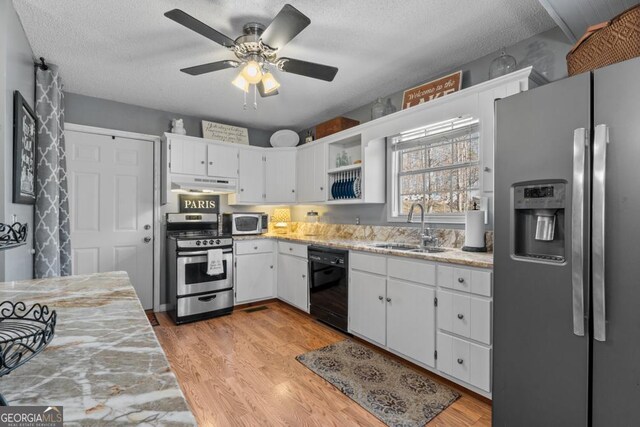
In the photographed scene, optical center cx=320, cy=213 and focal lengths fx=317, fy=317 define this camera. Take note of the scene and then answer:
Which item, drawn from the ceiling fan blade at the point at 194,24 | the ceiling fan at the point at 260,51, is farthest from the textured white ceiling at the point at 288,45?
the ceiling fan blade at the point at 194,24

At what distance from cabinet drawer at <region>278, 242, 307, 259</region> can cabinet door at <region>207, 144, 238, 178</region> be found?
1120mm

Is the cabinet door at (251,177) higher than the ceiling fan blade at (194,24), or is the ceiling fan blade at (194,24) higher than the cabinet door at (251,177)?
the ceiling fan blade at (194,24)

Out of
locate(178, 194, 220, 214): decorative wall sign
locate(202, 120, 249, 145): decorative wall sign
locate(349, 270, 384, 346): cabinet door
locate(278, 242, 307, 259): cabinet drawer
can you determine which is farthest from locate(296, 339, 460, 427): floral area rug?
locate(202, 120, 249, 145): decorative wall sign

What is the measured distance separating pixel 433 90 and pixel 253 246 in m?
2.63

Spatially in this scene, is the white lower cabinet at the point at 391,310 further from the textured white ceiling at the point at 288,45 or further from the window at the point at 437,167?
the textured white ceiling at the point at 288,45

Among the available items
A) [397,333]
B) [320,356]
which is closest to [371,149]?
[397,333]

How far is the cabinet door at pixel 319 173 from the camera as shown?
3.88 m

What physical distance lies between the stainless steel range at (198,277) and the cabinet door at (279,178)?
999mm

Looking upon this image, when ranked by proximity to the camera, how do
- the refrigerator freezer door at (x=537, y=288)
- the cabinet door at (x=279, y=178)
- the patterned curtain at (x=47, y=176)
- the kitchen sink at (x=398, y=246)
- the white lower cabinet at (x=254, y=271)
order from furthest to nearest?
the cabinet door at (x=279, y=178) → the white lower cabinet at (x=254, y=271) → the kitchen sink at (x=398, y=246) → the patterned curtain at (x=47, y=176) → the refrigerator freezer door at (x=537, y=288)

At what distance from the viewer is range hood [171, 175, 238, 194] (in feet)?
12.2

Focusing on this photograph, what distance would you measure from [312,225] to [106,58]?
9.23 feet

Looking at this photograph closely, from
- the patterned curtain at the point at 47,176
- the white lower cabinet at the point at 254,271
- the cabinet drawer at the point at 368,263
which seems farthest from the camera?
the white lower cabinet at the point at 254,271

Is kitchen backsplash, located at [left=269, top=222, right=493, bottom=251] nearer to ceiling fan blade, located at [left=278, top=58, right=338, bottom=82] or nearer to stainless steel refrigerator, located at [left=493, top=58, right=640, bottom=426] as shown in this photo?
stainless steel refrigerator, located at [left=493, top=58, right=640, bottom=426]

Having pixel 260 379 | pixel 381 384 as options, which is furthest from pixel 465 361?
pixel 260 379
